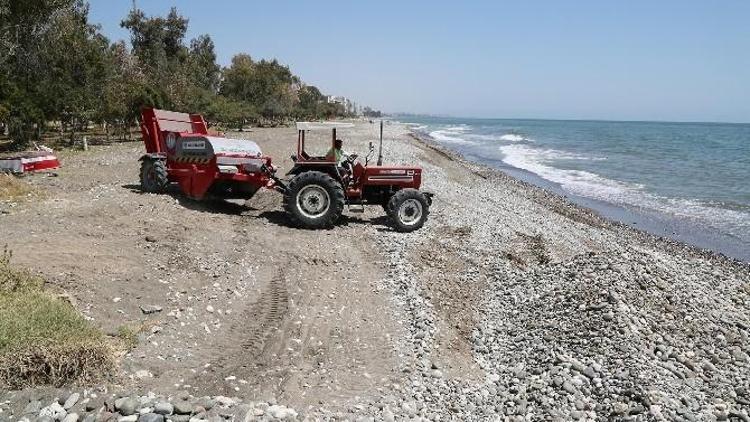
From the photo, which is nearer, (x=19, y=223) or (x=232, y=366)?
(x=232, y=366)

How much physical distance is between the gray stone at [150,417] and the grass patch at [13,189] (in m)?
7.64

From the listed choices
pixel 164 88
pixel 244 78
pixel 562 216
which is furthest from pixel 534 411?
pixel 244 78

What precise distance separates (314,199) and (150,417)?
6524mm

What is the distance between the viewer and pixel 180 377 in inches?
199

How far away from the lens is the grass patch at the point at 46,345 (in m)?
4.54

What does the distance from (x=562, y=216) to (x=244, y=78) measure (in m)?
44.1

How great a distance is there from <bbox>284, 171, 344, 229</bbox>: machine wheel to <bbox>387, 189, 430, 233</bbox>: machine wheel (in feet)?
3.33

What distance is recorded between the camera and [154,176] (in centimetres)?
1189

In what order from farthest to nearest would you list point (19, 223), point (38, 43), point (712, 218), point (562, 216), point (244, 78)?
1. point (244, 78)
2. point (38, 43)
3. point (712, 218)
4. point (562, 216)
5. point (19, 223)

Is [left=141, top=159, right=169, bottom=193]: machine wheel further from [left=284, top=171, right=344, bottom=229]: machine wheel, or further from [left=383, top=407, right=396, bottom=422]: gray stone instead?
[left=383, top=407, right=396, bottom=422]: gray stone

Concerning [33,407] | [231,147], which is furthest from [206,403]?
[231,147]

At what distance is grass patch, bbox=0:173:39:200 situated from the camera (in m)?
10.3

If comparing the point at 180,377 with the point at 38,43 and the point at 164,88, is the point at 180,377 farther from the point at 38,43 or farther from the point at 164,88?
the point at 164,88

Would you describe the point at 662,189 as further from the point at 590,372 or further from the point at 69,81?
the point at 69,81
